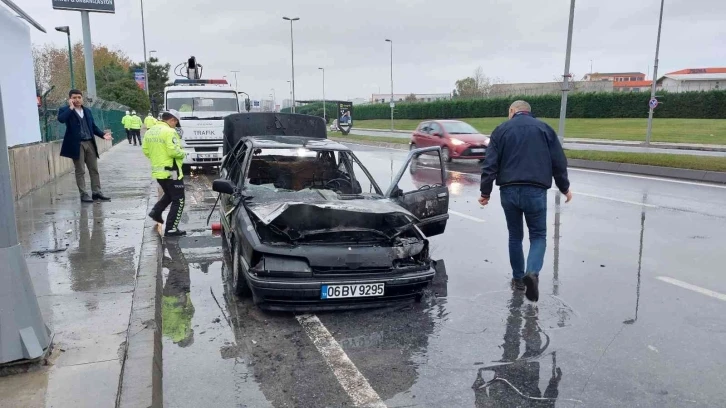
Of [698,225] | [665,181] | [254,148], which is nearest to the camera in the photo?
[254,148]

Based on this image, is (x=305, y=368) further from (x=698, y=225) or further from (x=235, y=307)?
(x=698, y=225)

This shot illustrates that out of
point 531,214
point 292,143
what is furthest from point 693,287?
point 292,143

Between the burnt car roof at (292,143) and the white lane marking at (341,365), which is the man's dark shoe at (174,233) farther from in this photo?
the white lane marking at (341,365)

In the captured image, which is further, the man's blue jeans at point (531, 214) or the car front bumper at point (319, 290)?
the man's blue jeans at point (531, 214)

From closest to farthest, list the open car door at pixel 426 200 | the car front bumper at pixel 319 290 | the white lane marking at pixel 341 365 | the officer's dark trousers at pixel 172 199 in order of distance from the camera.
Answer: the white lane marking at pixel 341 365, the car front bumper at pixel 319 290, the open car door at pixel 426 200, the officer's dark trousers at pixel 172 199

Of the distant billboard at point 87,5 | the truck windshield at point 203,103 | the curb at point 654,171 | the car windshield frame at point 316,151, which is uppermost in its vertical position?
the distant billboard at point 87,5

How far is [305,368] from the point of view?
12.7 feet

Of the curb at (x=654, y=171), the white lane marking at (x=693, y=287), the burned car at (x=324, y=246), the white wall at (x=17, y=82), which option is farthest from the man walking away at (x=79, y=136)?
the curb at (x=654, y=171)

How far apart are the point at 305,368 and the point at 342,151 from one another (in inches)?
130

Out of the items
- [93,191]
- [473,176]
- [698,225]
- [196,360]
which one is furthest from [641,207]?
[93,191]

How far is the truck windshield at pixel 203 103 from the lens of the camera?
1599 centimetres

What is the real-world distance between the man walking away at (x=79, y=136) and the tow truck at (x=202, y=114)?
15.8ft

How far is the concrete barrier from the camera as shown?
9.84m

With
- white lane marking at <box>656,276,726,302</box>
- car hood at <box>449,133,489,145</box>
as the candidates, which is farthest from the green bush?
white lane marking at <box>656,276,726,302</box>
